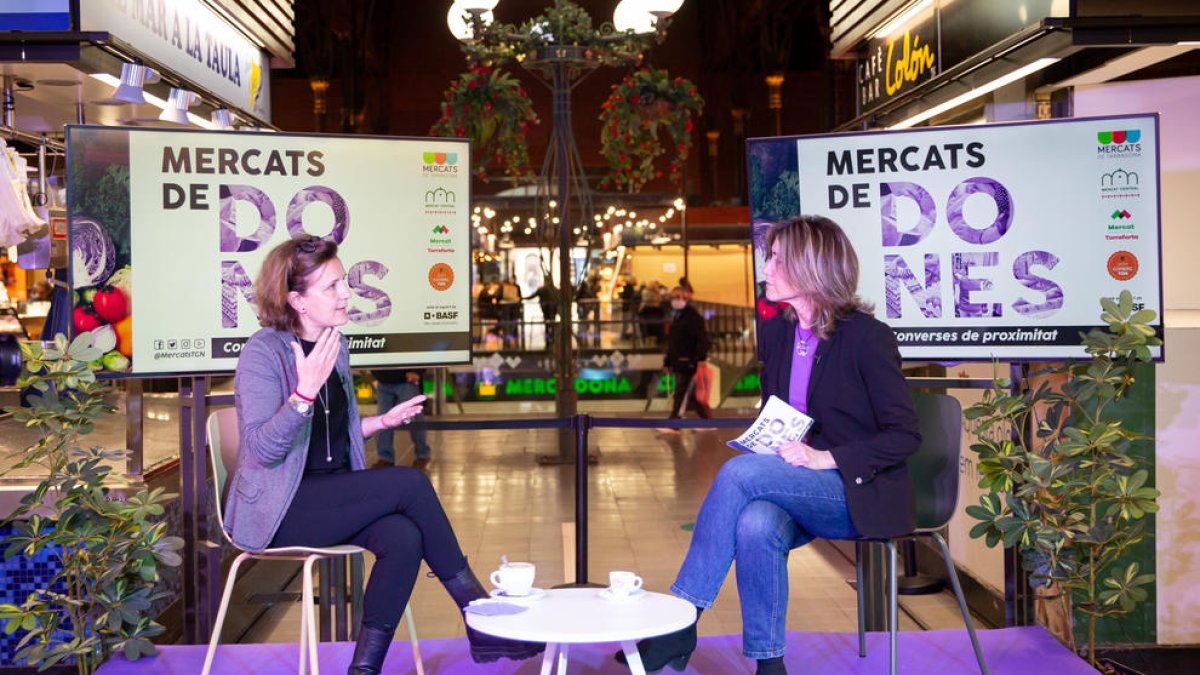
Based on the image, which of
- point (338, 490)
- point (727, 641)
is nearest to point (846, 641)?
point (727, 641)

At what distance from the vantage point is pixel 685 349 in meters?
12.5

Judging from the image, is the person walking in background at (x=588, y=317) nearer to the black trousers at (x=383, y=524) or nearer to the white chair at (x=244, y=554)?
the white chair at (x=244, y=554)

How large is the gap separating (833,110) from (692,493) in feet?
59.6

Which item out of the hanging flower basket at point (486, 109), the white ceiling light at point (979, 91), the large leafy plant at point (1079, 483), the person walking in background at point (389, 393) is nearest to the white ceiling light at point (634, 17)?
the hanging flower basket at point (486, 109)

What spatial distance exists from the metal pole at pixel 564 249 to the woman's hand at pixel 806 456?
388cm

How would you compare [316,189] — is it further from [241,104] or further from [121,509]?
[241,104]

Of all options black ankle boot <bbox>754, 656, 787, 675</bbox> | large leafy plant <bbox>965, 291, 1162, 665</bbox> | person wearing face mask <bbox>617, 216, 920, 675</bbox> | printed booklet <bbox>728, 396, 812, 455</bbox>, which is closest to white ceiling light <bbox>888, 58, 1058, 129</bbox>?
large leafy plant <bbox>965, 291, 1162, 665</bbox>

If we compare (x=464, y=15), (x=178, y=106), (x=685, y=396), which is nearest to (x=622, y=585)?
(x=178, y=106)

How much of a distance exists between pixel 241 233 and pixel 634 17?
13.8 ft

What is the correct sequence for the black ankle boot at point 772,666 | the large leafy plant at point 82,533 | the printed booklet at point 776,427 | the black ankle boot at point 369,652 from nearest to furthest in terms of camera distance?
1. the black ankle boot at point 772,666
2. the black ankle boot at point 369,652
3. the printed booklet at point 776,427
4. the large leafy plant at point 82,533

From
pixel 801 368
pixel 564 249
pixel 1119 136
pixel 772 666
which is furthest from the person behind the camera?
pixel 564 249

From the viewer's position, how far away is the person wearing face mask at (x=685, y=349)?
12.4 metres

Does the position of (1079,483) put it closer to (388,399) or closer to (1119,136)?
(1119,136)

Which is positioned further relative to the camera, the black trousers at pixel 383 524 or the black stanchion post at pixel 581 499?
the black stanchion post at pixel 581 499
